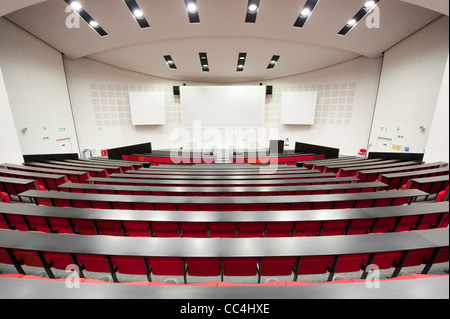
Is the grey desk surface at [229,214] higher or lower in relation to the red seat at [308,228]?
higher

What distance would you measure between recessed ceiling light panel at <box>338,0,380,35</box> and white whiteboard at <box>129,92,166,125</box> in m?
11.6

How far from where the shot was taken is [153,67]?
1248 cm

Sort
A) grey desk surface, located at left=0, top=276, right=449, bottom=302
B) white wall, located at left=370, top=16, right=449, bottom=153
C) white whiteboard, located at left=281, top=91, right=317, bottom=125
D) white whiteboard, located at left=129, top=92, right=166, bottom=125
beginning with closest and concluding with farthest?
grey desk surface, located at left=0, top=276, right=449, bottom=302 < white wall, located at left=370, top=16, right=449, bottom=153 < white whiteboard, located at left=129, top=92, right=166, bottom=125 < white whiteboard, located at left=281, top=91, right=317, bottom=125

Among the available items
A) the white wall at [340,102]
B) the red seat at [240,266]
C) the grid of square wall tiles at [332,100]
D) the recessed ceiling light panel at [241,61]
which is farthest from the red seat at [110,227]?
the grid of square wall tiles at [332,100]

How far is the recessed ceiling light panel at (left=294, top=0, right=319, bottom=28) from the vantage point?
657cm

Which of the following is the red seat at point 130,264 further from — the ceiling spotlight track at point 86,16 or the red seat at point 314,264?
the ceiling spotlight track at point 86,16

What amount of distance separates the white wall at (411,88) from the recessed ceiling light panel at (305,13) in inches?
192

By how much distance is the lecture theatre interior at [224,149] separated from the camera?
181 cm

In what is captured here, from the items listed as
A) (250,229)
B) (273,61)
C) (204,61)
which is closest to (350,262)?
(250,229)

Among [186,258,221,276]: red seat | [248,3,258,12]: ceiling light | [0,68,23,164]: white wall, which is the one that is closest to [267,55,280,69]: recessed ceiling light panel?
[248,3,258,12]: ceiling light

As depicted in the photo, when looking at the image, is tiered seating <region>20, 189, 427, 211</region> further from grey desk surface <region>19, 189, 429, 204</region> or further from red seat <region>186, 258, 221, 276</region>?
red seat <region>186, 258, 221, 276</region>

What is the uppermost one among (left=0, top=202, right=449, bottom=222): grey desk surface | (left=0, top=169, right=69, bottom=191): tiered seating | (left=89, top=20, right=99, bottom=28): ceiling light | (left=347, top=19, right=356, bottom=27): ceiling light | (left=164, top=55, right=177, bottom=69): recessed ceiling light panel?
(left=89, top=20, right=99, bottom=28): ceiling light

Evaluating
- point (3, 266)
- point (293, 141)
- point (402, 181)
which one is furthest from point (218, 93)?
point (3, 266)

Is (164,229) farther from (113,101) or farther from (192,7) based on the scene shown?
(113,101)
